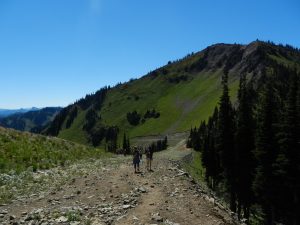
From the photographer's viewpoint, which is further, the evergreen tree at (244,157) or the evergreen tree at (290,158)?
the evergreen tree at (244,157)

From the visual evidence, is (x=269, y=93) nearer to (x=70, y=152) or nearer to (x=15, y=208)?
(x=70, y=152)

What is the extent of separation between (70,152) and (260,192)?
23.8 m

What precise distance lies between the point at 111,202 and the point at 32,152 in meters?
23.6

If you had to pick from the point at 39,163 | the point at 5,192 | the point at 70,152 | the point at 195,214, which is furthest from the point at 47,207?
the point at 70,152

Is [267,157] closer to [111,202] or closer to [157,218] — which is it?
[111,202]

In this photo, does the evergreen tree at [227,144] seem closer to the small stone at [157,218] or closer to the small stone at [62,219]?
the small stone at [157,218]

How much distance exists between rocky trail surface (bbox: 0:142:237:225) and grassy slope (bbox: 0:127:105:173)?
249 inches

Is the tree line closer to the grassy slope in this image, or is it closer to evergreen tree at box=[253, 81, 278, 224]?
evergreen tree at box=[253, 81, 278, 224]

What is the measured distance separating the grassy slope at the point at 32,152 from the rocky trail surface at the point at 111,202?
20.8 feet

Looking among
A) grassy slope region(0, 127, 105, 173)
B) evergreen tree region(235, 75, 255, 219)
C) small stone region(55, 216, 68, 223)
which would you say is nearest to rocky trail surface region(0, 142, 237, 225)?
small stone region(55, 216, 68, 223)

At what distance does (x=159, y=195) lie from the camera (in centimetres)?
2364

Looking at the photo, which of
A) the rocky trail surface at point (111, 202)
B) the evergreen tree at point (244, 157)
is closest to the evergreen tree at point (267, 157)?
the evergreen tree at point (244, 157)

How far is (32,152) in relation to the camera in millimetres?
43594

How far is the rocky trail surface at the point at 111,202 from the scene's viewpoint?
19.0 metres
